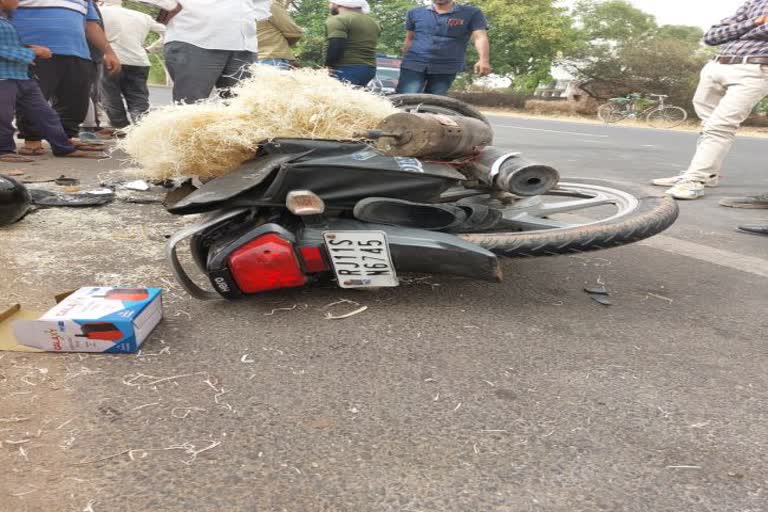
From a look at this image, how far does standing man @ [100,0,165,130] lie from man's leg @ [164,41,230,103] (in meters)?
3.00

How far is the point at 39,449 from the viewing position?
4.23 feet

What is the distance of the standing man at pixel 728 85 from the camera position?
4.28 meters

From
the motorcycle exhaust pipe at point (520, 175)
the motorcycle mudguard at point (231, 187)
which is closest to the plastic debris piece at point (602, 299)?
the motorcycle exhaust pipe at point (520, 175)

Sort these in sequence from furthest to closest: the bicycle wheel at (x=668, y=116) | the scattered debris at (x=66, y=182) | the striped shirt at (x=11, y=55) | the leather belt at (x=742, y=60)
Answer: the bicycle wheel at (x=668, y=116), the striped shirt at (x=11, y=55), the scattered debris at (x=66, y=182), the leather belt at (x=742, y=60)

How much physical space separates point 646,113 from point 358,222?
25665mm

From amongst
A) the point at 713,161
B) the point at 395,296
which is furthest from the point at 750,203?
the point at 395,296

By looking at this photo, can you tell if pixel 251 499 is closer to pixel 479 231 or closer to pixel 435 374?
pixel 435 374

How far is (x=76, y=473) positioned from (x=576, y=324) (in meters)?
1.66

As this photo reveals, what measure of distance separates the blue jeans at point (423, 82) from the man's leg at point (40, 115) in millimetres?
3296

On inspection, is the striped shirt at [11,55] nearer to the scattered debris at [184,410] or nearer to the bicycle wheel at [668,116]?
the scattered debris at [184,410]

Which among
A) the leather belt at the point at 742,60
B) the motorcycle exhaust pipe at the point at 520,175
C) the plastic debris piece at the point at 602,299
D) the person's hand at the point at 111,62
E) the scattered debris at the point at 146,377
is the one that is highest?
the leather belt at the point at 742,60

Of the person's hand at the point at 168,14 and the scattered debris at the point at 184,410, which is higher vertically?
the person's hand at the point at 168,14

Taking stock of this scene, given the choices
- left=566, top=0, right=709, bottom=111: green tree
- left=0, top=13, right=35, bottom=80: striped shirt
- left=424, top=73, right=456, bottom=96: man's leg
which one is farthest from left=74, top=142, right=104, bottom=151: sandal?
left=566, top=0, right=709, bottom=111: green tree

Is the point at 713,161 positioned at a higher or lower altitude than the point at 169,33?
lower
